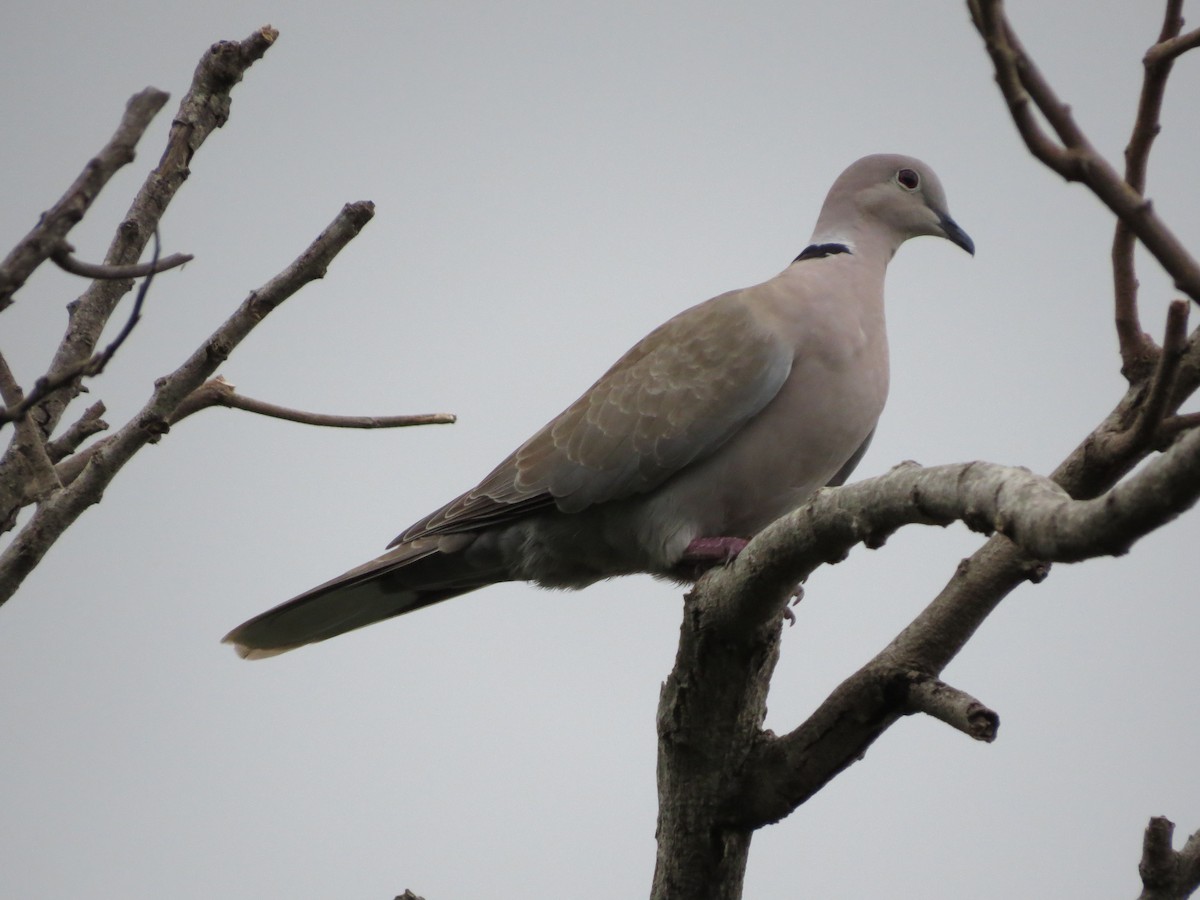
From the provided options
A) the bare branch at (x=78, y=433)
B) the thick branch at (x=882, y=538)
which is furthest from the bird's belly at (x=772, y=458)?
the bare branch at (x=78, y=433)

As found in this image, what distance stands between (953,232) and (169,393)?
327 cm

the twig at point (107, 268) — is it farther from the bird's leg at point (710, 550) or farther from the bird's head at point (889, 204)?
the bird's head at point (889, 204)

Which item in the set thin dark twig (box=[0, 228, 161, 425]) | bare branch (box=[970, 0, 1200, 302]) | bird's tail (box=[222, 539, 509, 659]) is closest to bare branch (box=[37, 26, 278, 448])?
thin dark twig (box=[0, 228, 161, 425])

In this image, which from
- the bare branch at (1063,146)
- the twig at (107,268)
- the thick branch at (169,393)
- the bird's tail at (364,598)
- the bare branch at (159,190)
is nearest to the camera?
the bare branch at (1063,146)

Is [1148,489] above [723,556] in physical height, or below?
below

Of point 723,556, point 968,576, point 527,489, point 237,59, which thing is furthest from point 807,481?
point 237,59

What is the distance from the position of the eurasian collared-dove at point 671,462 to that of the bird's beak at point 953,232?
1.65 feet

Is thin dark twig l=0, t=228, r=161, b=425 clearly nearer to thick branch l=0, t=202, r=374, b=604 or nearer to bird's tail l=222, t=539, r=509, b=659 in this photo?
thick branch l=0, t=202, r=374, b=604

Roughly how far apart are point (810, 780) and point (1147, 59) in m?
1.77

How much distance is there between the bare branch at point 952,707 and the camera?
248 centimetres

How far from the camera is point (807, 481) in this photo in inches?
167

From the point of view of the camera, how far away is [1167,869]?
249 centimetres

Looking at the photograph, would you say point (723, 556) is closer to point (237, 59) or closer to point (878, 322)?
point (878, 322)

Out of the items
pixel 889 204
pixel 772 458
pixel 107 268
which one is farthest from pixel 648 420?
pixel 107 268
